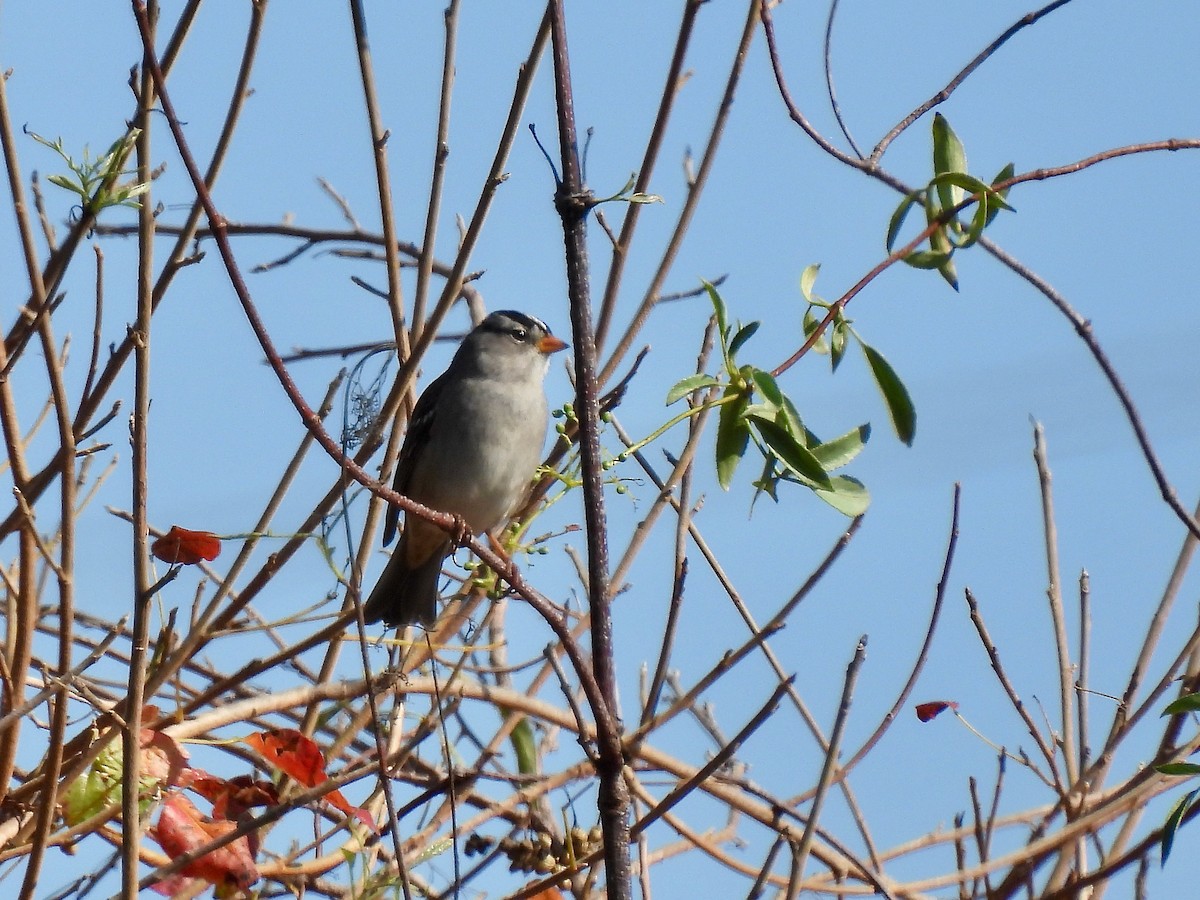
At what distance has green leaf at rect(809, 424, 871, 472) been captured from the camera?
6.60 feet

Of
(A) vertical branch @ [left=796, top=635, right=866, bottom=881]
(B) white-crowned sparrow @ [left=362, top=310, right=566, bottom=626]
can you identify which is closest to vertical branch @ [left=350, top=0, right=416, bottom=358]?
(A) vertical branch @ [left=796, top=635, right=866, bottom=881]

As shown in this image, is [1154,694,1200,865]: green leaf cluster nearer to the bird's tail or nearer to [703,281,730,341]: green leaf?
[703,281,730,341]: green leaf

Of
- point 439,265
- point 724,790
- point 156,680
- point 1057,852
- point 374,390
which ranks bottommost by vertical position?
point 1057,852

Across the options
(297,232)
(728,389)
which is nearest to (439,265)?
(297,232)

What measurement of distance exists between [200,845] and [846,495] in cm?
133

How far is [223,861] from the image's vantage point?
8.10 ft

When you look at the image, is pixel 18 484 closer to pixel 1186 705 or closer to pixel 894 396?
pixel 894 396

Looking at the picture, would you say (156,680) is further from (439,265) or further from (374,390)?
(439,265)

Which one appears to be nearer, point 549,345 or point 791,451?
point 791,451

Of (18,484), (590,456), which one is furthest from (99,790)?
(590,456)

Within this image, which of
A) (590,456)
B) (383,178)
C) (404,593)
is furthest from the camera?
(404,593)

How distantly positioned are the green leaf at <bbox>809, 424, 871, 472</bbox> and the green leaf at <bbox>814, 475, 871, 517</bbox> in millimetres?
23

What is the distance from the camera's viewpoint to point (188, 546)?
254 centimetres

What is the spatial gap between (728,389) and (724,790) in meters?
1.10
